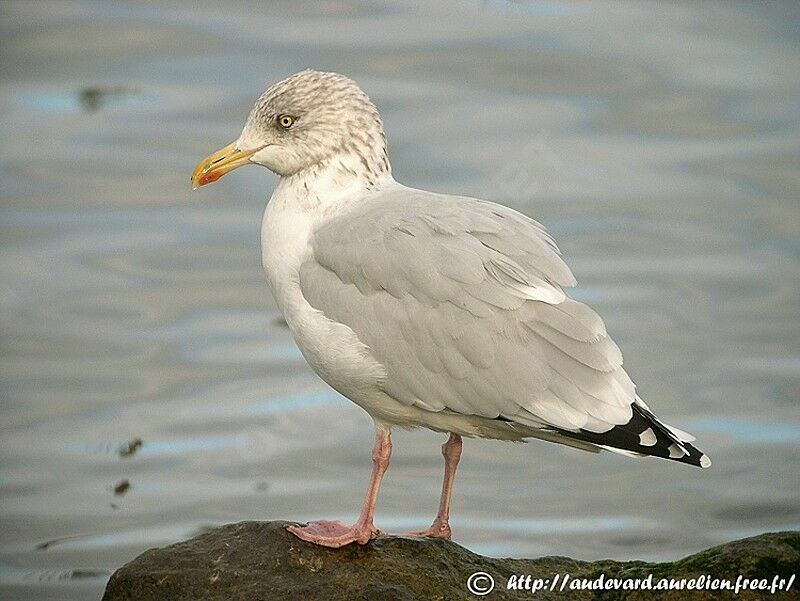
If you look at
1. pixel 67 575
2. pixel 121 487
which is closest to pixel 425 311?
pixel 67 575

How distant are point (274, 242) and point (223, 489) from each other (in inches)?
182

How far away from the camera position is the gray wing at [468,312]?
7.88 meters

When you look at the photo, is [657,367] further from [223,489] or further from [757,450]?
[223,489]

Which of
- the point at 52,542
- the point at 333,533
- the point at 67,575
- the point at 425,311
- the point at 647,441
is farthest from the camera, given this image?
the point at 52,542

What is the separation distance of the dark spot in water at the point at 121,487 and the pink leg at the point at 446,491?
4598 millimetres

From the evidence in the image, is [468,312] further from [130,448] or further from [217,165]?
[130,448]

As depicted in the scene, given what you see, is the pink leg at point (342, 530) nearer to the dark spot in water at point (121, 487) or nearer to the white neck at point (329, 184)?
the white neck at point (329, 184)

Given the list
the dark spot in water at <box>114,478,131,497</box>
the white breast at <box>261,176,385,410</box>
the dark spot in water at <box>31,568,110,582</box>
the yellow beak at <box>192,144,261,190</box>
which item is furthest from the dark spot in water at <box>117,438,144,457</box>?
the white breast at <box>261,176,385,410</box>

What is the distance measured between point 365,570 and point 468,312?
1362 mm

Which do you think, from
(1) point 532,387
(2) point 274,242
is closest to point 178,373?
(2) point 274,242

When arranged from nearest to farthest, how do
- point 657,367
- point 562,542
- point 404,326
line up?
point 404,326
point 562,542
point 657,367

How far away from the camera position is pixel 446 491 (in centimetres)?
877

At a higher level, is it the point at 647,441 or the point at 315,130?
the point at 315,130

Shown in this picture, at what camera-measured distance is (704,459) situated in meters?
7.54
